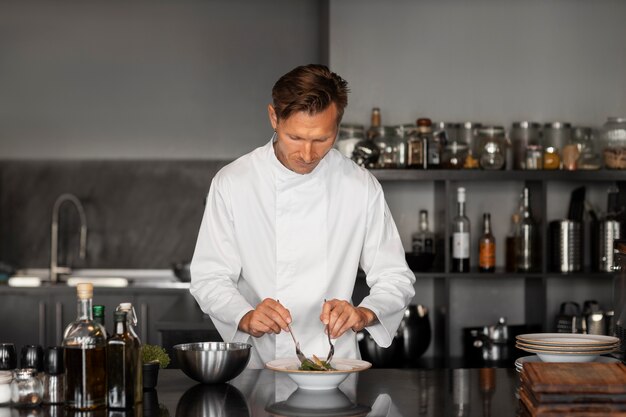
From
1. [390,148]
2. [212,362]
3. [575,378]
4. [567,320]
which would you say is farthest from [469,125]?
[575,378]

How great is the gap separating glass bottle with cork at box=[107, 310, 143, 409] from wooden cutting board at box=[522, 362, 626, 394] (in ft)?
2.93

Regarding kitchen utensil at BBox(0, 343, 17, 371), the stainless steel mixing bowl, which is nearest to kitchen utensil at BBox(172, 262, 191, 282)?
the stainless steel mixing bowl

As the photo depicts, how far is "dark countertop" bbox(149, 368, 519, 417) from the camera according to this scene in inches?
84.4

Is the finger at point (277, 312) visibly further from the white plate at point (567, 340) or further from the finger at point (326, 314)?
the white plate at point (567, 340)

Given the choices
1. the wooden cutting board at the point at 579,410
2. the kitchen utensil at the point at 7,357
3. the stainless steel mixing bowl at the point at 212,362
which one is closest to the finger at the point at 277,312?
the stainless steel mixing bowl at the point at 212,362

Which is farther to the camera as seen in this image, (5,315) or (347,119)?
(5,315)

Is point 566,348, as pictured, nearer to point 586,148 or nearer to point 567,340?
point 567,340

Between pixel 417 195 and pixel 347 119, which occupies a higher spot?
pixel 347 119

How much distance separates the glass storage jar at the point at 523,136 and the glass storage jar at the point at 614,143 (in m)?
0.34

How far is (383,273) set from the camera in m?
3.08

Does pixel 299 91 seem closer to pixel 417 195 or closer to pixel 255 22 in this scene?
pixel 417 195

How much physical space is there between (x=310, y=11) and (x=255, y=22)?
1.24 feet

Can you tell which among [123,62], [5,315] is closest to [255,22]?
[123,62]

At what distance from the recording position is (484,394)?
2.36 metres
